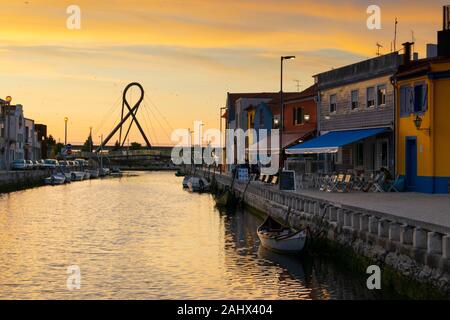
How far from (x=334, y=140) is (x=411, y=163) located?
6.91 meters

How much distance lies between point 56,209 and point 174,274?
3457 cm

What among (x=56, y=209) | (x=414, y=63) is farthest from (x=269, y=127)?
(x=414, y=63)

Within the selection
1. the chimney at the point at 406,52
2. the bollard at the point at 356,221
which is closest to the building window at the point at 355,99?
the chimney at the point at 406,52

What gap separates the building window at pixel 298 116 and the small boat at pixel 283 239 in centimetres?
3061

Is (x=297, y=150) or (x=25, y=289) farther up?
(x=297, y=150)

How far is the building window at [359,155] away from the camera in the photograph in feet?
157

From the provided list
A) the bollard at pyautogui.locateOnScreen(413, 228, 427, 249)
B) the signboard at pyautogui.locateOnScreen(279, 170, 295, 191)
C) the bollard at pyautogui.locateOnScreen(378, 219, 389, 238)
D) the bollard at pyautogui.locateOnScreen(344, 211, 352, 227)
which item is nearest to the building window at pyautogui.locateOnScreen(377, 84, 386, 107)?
the signboard at pyautogui.locateOnScreen(279, 170, 295, 191)

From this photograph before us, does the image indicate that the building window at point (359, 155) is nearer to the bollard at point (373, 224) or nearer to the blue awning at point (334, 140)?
the blue awning at point (334, 140)

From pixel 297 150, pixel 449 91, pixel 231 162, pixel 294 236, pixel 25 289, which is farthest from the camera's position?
pixel 231 162

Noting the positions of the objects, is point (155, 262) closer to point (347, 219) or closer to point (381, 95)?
point (347, 219)

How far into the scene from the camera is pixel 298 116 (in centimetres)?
6334

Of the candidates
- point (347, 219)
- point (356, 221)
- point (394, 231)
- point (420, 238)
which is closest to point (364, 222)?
point (356, 221)

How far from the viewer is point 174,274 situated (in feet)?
88.1

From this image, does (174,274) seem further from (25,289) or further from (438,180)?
(438,180)
